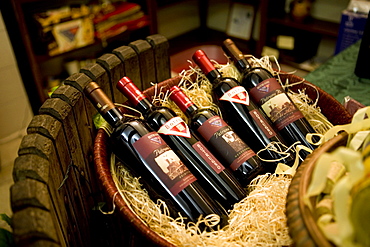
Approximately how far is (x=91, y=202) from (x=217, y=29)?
3332 millimetres

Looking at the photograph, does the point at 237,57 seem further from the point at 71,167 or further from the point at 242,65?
the point at 71,167

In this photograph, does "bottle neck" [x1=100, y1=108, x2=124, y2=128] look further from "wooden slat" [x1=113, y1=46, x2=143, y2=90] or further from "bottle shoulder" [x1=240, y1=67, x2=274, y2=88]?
"bottle shoulder" [x1=240, y1=67, x2=274, y2=88]

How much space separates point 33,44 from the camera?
2.06 m

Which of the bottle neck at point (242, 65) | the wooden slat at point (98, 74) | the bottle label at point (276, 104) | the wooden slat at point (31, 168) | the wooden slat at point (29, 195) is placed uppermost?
the wooden slat at point (98, 74)

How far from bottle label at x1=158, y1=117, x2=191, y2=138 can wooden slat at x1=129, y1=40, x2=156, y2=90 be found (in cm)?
32

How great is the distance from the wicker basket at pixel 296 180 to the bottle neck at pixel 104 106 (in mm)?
55

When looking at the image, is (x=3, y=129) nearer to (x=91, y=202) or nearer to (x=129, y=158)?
(x=91, y=202)

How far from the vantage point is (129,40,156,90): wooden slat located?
40.8 inches

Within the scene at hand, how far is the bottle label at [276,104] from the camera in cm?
88

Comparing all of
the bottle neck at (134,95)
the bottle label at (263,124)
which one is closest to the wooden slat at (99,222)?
the bottle neck at (134,95)

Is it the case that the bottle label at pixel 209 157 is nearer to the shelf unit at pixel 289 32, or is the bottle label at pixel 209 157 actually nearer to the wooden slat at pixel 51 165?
the wooden slat at pixel 51 165

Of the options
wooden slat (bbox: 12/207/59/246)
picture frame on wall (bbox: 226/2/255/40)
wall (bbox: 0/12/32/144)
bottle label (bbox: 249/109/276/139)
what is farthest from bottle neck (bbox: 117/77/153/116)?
picture frame on wall (bbox: 226/2/255/40)

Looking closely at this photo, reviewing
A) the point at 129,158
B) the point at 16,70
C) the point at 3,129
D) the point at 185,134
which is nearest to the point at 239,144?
the point at 185,134

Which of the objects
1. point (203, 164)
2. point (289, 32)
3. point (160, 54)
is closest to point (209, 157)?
point (203, 164)
